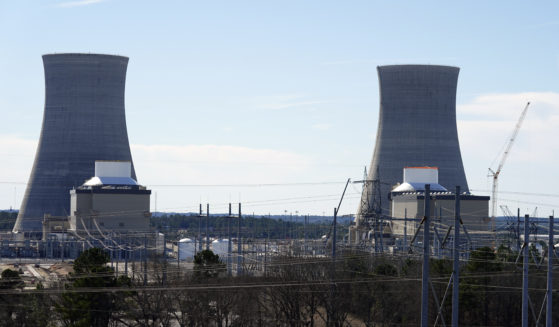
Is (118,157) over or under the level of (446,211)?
over

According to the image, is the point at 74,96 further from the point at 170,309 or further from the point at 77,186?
the point at 170,309

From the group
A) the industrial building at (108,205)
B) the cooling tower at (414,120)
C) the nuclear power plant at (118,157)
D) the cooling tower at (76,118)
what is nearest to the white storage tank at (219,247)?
the nuclear power plant at (118,157)

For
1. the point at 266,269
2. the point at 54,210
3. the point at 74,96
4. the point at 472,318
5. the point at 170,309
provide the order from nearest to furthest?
the point at 170,309
the point at 472,318
the point at 266,269
the point at 74,96
the point at 54,210

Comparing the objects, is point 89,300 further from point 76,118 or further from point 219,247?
point 219,247

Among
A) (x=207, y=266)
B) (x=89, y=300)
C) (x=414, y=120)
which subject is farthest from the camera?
(x=414, y=120)

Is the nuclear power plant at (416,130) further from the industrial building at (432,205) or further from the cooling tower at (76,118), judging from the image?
the cooling tower at (76,118)

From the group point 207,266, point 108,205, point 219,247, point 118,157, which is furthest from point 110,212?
point 207,266

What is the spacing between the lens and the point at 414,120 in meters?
74.6

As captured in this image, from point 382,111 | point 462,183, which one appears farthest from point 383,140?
point 462,183

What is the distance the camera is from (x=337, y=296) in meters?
33.3

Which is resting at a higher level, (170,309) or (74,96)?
(74,96)

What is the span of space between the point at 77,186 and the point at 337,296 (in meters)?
51.5

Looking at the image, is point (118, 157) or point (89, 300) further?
point (118, 157)

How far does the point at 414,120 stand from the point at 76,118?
27827mm
